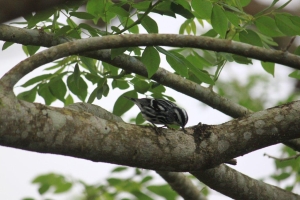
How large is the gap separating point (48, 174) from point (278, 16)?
2735 millimetres

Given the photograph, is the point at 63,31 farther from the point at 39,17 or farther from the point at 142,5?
the point at 142,5

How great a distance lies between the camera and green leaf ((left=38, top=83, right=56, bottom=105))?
4.68 m

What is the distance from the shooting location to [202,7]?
11.7ft

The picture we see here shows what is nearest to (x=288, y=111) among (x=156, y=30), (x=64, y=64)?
(x=156, y=30)

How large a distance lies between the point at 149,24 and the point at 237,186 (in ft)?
4.62

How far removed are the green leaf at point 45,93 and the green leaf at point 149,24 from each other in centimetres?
130

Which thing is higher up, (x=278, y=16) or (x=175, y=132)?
(x=278, y=16)

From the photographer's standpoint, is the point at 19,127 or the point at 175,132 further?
the point at 175,132

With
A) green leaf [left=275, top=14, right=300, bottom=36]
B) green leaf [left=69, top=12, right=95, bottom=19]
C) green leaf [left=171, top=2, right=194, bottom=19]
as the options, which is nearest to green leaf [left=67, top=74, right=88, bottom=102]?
green leaf [left=69, top=12, right=95, bottom=19]

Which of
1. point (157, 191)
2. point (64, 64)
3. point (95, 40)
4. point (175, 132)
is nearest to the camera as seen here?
point (95, 40)

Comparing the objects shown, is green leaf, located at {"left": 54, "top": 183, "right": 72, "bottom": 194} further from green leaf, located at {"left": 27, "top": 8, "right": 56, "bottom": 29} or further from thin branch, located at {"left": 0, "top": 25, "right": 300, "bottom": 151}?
green leaf, located at {"left": 27, "top": 8, "right": 56, "bottom": 29}

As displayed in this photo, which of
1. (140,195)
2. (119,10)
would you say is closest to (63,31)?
(119,10)

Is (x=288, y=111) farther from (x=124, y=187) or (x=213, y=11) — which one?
(x=124, y=187)

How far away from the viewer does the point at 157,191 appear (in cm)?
511
